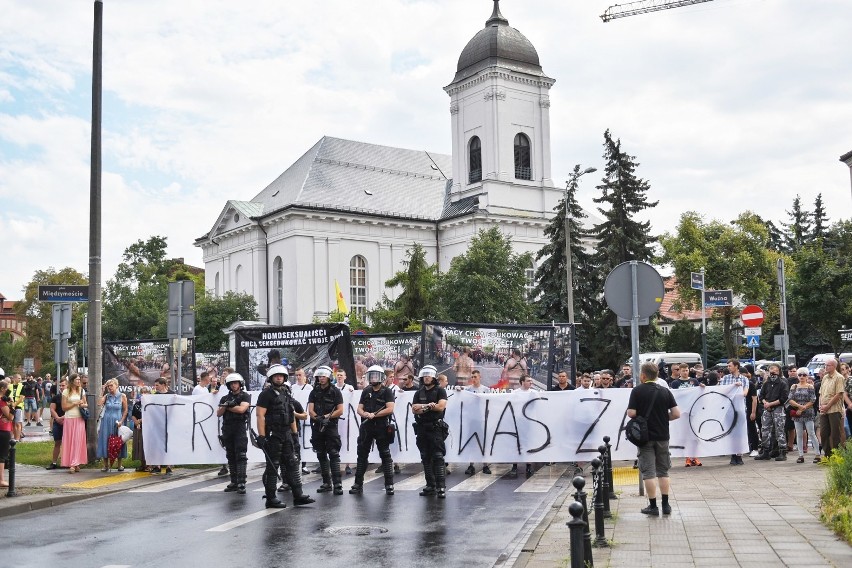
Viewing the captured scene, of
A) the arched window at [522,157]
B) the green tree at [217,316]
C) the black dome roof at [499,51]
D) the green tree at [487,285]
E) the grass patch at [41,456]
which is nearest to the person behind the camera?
the grass patch at [41,456]

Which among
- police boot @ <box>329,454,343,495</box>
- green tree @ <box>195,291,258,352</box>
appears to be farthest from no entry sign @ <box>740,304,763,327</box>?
green tree @ <box>195,291,258,352</box>

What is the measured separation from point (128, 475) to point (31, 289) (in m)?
82.5

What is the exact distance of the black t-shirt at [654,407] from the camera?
35.3ft

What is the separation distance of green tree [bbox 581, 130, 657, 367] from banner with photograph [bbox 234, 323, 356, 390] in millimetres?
33989

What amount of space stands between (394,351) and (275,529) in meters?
11.4

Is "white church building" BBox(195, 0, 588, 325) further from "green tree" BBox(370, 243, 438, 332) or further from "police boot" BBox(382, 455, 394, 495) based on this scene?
"police boot" BBox(382, 455, 394, 495)

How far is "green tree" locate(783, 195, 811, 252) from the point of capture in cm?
9400

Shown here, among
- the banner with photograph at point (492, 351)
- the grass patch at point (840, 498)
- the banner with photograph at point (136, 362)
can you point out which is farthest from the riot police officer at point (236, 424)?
the banner with photograph at point (136, 362)

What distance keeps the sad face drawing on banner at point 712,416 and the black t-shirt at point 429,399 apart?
5.46 m

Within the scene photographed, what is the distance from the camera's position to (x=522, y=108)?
64375 mm

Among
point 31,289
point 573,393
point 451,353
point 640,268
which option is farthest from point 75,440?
point 31,289

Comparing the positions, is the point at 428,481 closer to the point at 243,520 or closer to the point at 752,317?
the point at 243,520

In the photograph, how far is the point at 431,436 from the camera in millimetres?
13312

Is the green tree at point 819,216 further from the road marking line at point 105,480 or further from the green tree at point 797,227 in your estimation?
the road marking line at point 105,480
